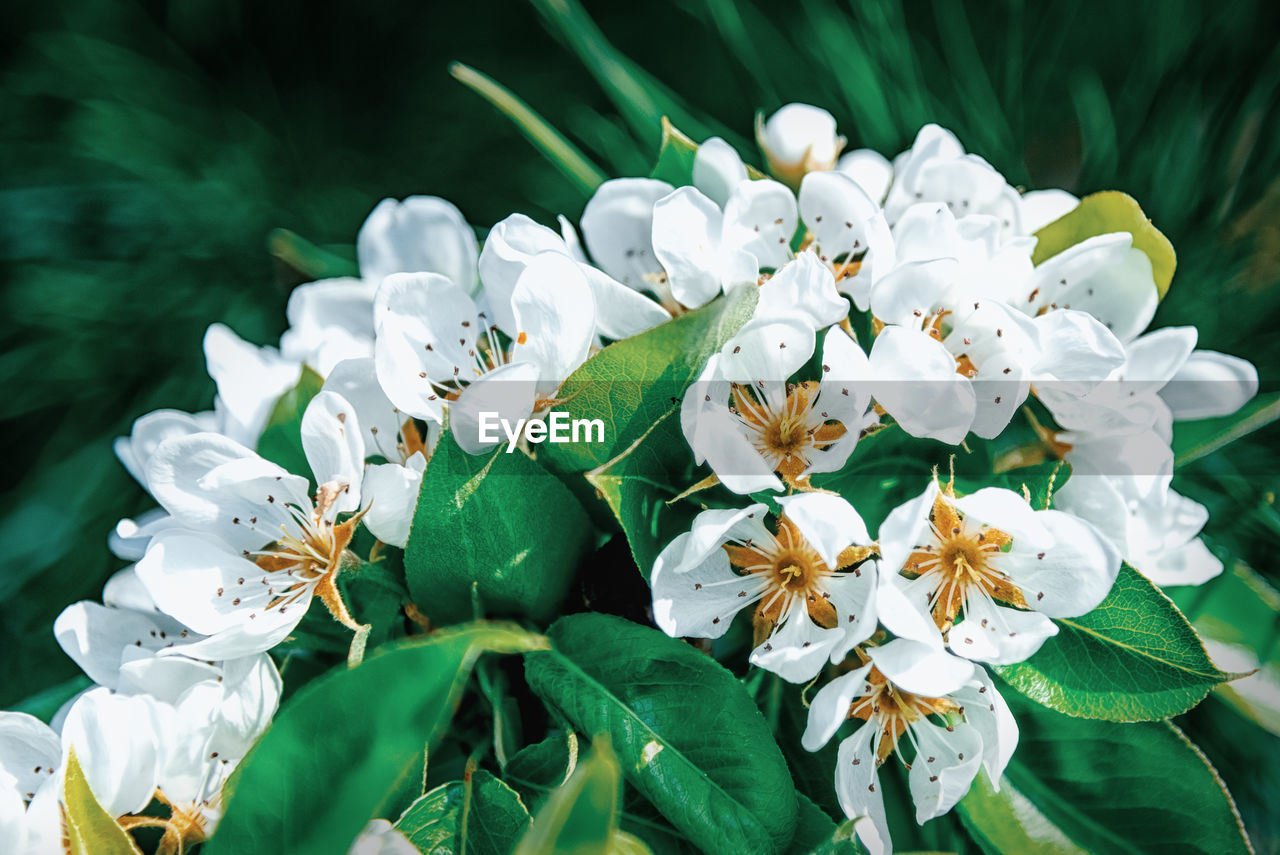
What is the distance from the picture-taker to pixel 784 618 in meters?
0.34

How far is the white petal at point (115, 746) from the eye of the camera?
318mm

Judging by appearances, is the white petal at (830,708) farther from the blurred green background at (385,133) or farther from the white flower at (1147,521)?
the blurred green background at (385,133)

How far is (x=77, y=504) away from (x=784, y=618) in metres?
0.75

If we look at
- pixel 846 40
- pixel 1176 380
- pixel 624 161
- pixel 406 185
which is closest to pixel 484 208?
pixel 406 185

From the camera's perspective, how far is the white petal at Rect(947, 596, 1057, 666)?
0.31 meters

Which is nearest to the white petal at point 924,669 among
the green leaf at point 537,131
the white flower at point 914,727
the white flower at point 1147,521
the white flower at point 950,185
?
the white flower at point 914,727

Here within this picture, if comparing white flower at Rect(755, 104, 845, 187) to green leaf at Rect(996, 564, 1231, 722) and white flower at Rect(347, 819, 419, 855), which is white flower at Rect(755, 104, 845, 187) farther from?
white flower at Rect(347, 819, 419, 855)

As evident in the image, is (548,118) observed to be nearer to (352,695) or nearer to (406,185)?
(406,185)

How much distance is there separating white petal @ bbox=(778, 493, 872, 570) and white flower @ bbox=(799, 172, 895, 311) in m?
0.10

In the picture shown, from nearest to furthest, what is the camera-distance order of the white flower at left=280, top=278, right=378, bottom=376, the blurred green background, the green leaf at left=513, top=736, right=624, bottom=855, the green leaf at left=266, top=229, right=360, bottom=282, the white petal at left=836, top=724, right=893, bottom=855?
the green leaf at left=513, top=736, right=624, bottom=855, the white petal at left=836, top=724, right=893, bottom=855, the white flower at left=280, top=278, right=378, bottom=376, the green leaf at left=266, top=229, right=360, bottom=282, the blurred green background

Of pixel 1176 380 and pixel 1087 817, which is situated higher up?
pixel 1176 380

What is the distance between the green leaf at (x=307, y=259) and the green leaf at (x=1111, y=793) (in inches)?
18.0

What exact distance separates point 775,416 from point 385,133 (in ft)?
2.63

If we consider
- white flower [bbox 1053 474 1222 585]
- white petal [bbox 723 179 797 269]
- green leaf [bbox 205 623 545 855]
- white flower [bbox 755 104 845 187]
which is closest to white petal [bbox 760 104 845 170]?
white flower [bbox 755 104 845 187]
